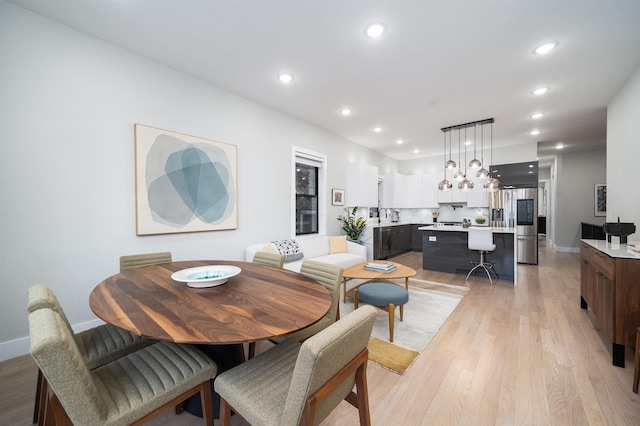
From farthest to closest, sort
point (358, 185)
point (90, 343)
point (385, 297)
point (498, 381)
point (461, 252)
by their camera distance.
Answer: point (358, 185) < point (461, 252) < point (385, 297) < point (498, 381) < point (90, 343)

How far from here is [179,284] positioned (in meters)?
1.67

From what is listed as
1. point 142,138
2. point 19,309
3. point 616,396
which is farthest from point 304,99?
point 616,396

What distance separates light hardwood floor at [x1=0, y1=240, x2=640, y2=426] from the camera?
5.09 ft

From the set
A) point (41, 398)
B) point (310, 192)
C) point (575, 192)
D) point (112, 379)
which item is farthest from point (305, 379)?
point (575, 192)

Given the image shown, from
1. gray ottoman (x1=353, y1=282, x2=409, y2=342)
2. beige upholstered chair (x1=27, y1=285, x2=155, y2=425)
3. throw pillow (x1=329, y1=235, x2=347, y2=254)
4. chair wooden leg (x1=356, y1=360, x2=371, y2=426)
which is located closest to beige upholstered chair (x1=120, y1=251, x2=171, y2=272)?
beige upholstered chair (x1=27, y1=285, x2=155, y2=425)

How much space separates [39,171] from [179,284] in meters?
1.75

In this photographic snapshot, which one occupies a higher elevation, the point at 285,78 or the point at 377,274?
the point at 285,78

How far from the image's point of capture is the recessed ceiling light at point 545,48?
244cm

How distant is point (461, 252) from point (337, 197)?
267cm

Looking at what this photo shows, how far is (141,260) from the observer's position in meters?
2.32

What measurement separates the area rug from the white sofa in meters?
0.50

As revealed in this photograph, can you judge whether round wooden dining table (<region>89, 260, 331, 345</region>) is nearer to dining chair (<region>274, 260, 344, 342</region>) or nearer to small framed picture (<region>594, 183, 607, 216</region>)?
dining chair (<region>274, 260, 344, 342</region>)

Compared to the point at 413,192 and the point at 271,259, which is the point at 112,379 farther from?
the point at 413,192

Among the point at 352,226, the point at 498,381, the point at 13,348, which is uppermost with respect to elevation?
the point at 352,226
